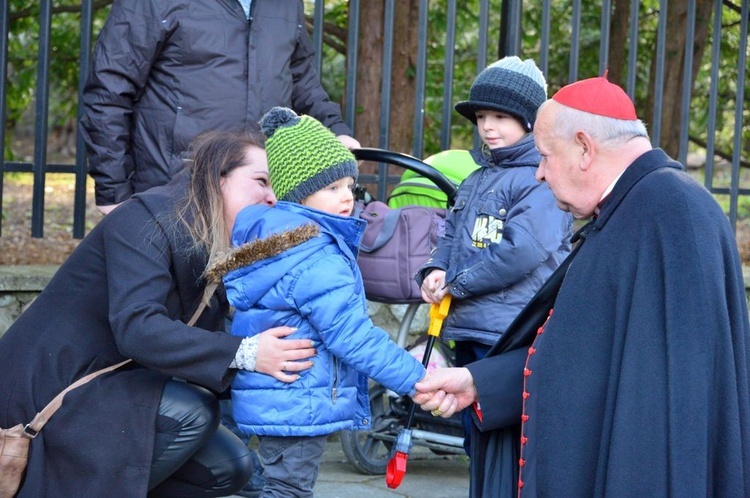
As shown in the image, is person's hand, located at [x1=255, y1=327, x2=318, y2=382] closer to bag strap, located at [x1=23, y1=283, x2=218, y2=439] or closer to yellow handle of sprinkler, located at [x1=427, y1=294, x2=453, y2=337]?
bag strap, located at [x1=23, y1=283, x2=218, y2=439]

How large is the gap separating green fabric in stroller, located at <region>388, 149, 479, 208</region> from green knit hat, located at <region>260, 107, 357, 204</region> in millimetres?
1133

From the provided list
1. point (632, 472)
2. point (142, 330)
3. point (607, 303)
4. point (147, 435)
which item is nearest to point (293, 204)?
point (142, 330)

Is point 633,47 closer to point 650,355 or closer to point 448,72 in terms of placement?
point 448,72

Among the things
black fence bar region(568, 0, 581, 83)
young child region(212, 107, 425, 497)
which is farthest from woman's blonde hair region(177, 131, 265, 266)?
black fence bar region(568, 0, 581, 83)

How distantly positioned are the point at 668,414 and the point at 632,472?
0.51ft

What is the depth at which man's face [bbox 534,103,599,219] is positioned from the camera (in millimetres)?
2686

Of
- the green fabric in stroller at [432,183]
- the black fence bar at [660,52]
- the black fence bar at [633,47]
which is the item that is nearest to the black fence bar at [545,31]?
the black fence bar at [633,47]

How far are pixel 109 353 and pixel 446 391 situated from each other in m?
1.01

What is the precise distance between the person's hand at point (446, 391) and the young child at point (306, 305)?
41 mm

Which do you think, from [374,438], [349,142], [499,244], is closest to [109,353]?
[499,244]

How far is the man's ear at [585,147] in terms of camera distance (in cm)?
265

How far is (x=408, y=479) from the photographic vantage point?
478 centimetres

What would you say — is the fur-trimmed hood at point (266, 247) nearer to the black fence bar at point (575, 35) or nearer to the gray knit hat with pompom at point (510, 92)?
the gray knit hat with pompom at point (510, 92)

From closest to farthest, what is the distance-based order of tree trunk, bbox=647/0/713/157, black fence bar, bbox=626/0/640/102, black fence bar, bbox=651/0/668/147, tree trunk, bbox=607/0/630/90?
black fence bar, bbox=626/0/640/102, black fence bar, bbox=651/0/668/147, tree trunk, bbox=647/0/713/157, tree trunk, bbox=607/0/630/90
